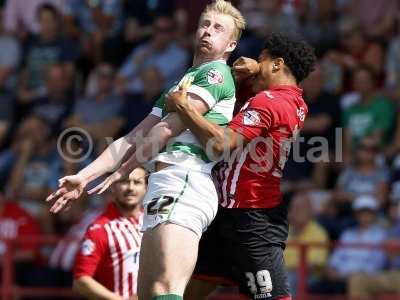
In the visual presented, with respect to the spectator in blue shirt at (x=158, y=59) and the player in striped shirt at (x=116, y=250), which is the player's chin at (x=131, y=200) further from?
the spectator in blue shirt at (x=158, y=59)

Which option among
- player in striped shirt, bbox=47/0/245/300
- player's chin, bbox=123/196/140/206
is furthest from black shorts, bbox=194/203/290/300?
player's chin, bbox=123/196/140/206

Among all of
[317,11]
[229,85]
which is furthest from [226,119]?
[317,11]

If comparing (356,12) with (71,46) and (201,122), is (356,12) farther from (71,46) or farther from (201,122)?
(201,122)

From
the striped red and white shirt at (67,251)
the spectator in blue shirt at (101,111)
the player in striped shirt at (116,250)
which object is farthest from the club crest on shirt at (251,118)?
the spectator in blue shirt at (101,111)

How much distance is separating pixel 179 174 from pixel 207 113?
0.39 meters

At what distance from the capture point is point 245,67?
284 inches

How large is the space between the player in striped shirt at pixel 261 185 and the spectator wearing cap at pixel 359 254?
428cm

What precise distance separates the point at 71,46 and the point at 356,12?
11.7 ft

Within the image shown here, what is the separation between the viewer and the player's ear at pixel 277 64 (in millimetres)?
7280

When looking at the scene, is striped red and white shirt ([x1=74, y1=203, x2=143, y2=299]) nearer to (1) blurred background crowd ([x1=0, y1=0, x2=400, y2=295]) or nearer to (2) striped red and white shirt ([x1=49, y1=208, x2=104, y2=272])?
(1) blurred background crowd ([x1=0, y1=0, x2=400, y2=295])

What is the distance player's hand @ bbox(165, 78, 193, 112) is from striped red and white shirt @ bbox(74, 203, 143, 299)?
135 cm

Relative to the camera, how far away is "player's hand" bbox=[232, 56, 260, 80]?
23.7ft

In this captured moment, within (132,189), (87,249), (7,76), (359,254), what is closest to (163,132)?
(132,189)

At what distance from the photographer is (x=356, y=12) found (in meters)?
13.5
